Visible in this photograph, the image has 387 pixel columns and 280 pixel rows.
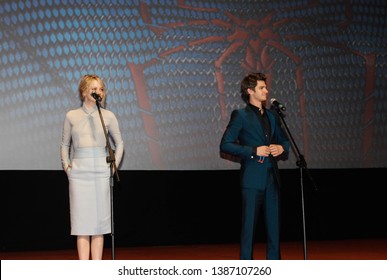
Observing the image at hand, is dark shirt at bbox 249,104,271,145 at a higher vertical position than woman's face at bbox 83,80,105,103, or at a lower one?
lower

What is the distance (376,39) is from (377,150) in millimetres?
1139

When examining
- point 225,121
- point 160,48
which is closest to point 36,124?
point 160,48

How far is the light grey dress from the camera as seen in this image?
452 cm

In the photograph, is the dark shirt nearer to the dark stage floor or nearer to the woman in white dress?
the woman in white dress

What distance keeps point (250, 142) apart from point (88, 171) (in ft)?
3.41

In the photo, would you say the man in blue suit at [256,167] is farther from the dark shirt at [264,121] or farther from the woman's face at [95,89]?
the woman's face at [95,89]

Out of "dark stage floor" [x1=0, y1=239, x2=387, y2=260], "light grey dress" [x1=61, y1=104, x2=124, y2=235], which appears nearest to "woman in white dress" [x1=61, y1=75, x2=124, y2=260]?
"light grey dress" [x1=61, y1=104, x2=124, y2=235]

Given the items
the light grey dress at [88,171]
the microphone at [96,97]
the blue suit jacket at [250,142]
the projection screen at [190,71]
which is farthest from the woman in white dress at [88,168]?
the projection screen at [190,71]

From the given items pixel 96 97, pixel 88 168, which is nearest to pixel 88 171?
pixel 88 168

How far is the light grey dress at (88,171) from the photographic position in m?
4.52

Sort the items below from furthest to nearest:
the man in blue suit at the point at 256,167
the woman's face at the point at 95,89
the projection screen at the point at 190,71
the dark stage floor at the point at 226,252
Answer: the projection screen at the point at 190,71, the dark stage floor at the point at 226,252, the woman's face at the point at 95,89, the man in blue suit at the point at 256,167

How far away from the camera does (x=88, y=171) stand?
14.8 feet
